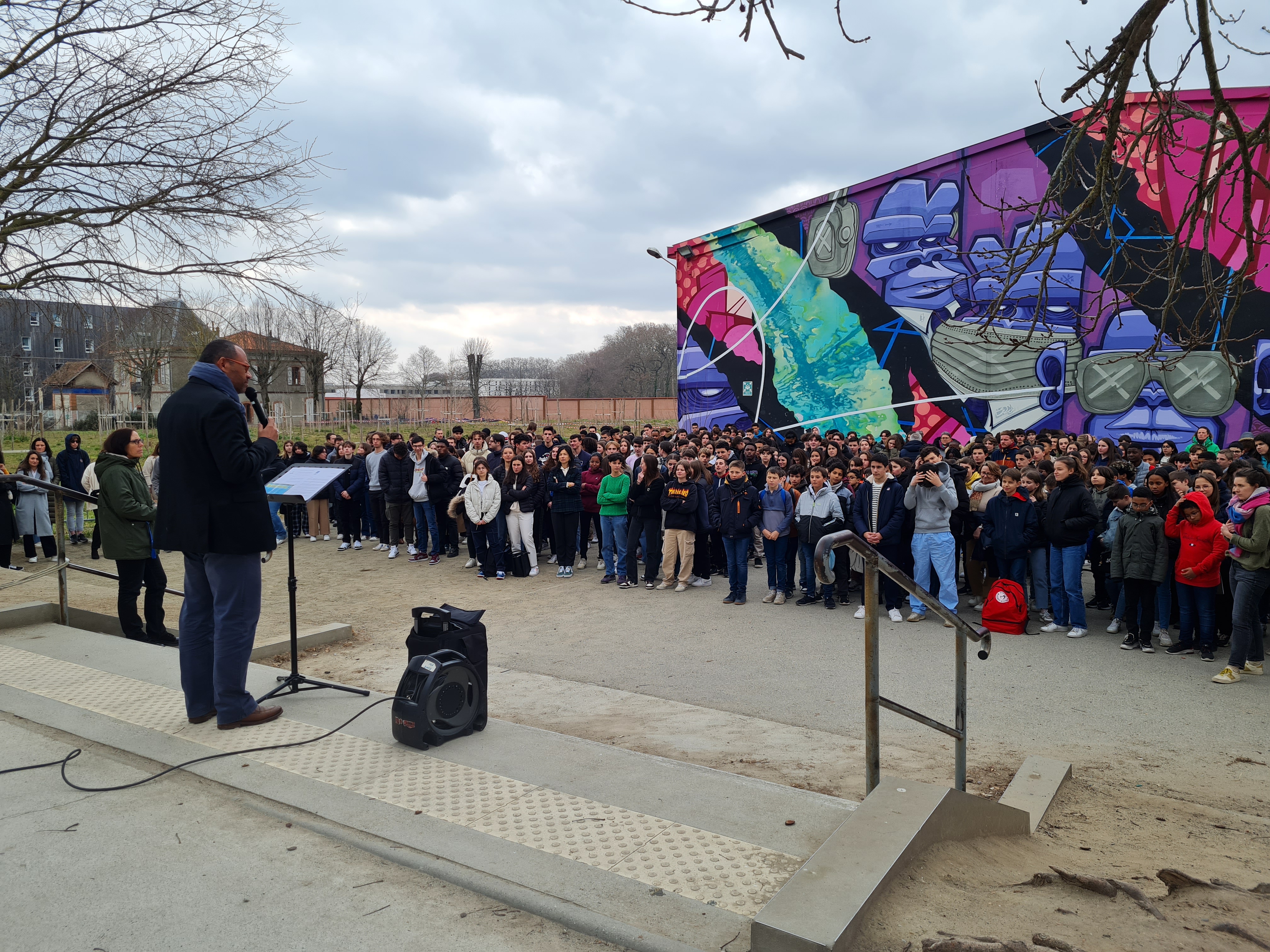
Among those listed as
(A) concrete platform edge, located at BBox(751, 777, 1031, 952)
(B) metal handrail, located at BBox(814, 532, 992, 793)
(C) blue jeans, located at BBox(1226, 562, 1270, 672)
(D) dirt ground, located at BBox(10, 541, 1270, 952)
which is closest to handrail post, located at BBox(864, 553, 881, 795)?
(B) metal handrail, located at BBox(814, 532, 992, 793)

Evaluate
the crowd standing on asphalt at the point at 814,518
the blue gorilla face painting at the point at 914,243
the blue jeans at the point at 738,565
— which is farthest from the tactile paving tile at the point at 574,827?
the blue gorilla face painting at the point at 914,243

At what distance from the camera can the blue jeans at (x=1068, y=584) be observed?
866 centimetres

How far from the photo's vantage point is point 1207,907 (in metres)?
→ 3.21

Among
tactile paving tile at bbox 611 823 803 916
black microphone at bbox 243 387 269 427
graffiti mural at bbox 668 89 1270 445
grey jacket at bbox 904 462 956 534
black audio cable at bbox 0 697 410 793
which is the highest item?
graffiti mural at bbox 668 89 1270 445

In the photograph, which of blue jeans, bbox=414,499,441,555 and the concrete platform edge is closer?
the concrete platform edge

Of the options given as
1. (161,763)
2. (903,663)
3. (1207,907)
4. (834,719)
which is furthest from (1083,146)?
(161,763)

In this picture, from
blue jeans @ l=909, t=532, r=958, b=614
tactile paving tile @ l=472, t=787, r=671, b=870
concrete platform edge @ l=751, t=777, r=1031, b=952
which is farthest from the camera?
blue jeans @ l=909, t=532, r=958, b=614

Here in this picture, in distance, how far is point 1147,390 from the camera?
18.5m

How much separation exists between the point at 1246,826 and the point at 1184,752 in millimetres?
1172

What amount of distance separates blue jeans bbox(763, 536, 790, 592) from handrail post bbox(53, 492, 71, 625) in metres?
7.55

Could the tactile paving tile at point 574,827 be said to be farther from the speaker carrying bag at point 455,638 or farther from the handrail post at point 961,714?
the handrail post at point 961,714

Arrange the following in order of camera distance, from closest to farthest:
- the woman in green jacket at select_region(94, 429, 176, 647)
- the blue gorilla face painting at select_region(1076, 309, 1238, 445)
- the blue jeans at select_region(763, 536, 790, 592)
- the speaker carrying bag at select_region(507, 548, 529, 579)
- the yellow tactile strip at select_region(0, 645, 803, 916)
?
1. the yellow tactile strip at select_region(0, 645, 803, 916)
2. the woman in green jacket at select_region(94, 429, 176, 647)
3. the blue jeans at select_region(763, 536, 790, 592)
4. the speaker carrying bag at select_region(507, 548, 529, 579)
5. the blue gorilla face painting at select_region(1076, 309, 1238, 445)

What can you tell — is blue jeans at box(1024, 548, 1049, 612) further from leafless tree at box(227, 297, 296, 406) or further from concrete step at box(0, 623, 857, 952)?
leafless tree at box(227, 297, 296, 406)

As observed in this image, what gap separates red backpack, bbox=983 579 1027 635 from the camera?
8750mm
